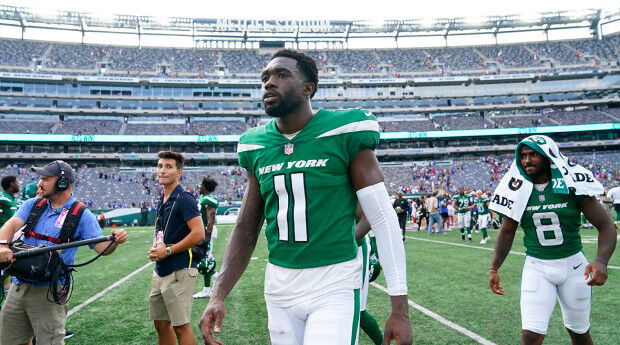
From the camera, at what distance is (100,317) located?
6.20m

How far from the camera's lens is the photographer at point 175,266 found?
400 centimetres

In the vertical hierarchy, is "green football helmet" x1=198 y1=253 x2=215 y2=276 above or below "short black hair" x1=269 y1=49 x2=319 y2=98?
below

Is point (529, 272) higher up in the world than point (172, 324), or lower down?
higher up

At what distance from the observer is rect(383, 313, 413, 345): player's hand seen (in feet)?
5.63

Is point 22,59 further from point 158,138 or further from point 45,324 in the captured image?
point 45,324

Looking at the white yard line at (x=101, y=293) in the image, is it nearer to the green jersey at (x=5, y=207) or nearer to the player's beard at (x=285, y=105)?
the green jersey at (x=5, y=207)

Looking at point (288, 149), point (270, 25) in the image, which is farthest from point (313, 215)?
point (270, 25)

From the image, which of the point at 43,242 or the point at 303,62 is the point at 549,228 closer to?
the point at 303,62

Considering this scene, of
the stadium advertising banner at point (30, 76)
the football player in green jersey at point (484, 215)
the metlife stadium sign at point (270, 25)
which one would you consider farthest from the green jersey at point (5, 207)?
the metlife stadium sign at point (270, 25)

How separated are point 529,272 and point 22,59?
64.0 metres

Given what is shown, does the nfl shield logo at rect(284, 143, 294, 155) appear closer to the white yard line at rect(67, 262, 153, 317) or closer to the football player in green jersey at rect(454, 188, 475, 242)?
the white yard line at rect(67, 262, 153, 317)

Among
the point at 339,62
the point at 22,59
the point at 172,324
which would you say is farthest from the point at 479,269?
the point at 22,59

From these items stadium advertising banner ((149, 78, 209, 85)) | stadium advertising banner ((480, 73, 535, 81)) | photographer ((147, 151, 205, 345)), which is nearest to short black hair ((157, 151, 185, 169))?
photographer ((147, 151, 205, 345))

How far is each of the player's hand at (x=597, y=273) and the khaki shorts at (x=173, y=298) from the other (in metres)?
3.51
